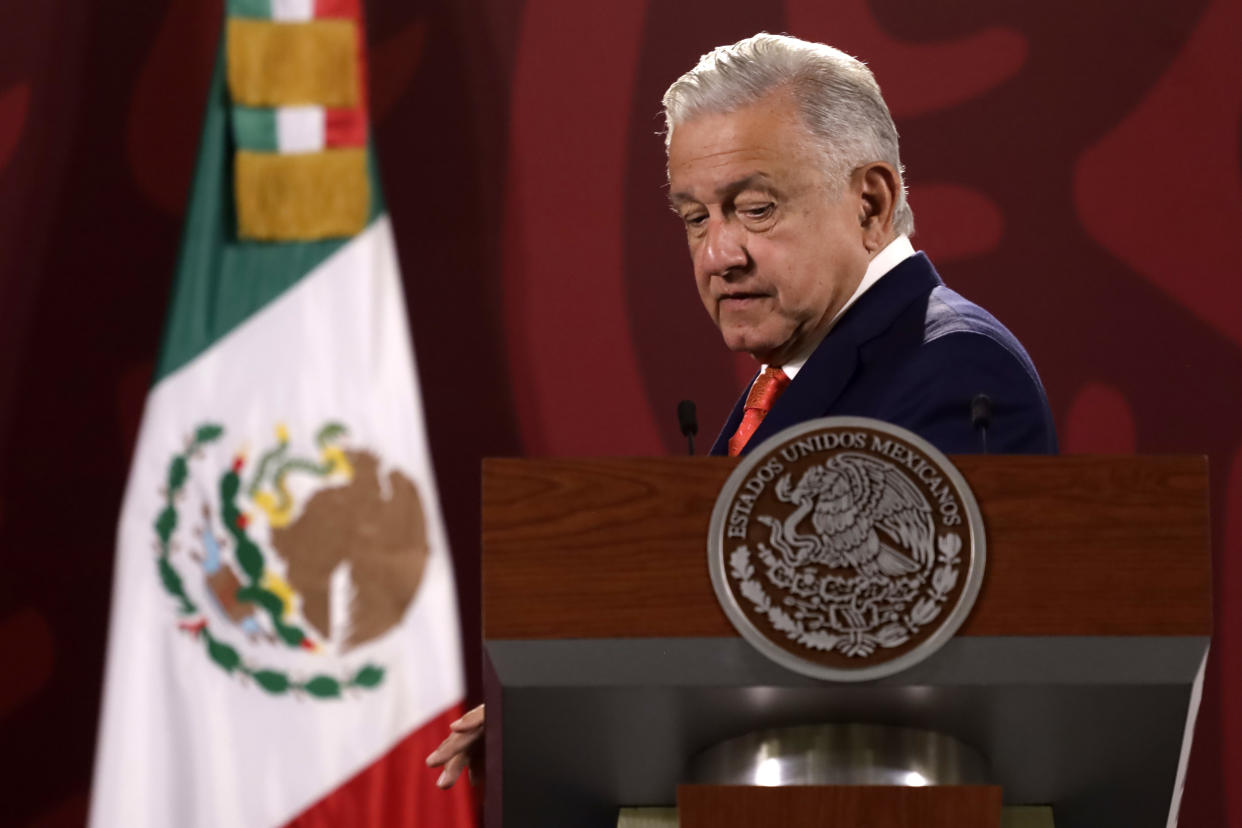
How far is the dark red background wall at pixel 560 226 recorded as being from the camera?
3.43 metres

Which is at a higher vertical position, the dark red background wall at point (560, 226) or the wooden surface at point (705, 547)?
the dark red background wall at point (560, 226)

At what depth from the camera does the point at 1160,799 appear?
1.23 meters

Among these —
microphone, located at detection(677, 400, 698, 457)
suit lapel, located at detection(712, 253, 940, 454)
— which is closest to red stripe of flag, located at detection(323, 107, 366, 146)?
suit lapel, located at detection(712, 253, 940, 454)

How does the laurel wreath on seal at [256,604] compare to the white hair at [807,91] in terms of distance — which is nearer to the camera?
the white hair at [807,91]

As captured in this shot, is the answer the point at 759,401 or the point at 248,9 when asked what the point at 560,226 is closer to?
the point at 248,9

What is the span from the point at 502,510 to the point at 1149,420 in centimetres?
258

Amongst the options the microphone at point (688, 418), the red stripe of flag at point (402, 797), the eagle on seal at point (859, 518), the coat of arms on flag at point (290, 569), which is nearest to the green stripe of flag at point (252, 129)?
the coat of arms on flag at point (290, 569)

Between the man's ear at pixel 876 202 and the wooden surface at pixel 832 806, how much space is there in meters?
1.16

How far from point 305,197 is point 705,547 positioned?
260 centimetres

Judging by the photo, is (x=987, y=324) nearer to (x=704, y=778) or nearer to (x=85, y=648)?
(x=704, y=778)

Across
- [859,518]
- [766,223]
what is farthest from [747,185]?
[859,518]

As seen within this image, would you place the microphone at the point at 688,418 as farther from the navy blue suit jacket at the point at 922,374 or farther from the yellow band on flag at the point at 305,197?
→ the yellow band on flag at the point at 305,197

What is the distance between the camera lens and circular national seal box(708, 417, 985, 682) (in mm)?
1118

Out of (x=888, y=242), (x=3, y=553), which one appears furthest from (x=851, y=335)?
(x=3, y=553)
